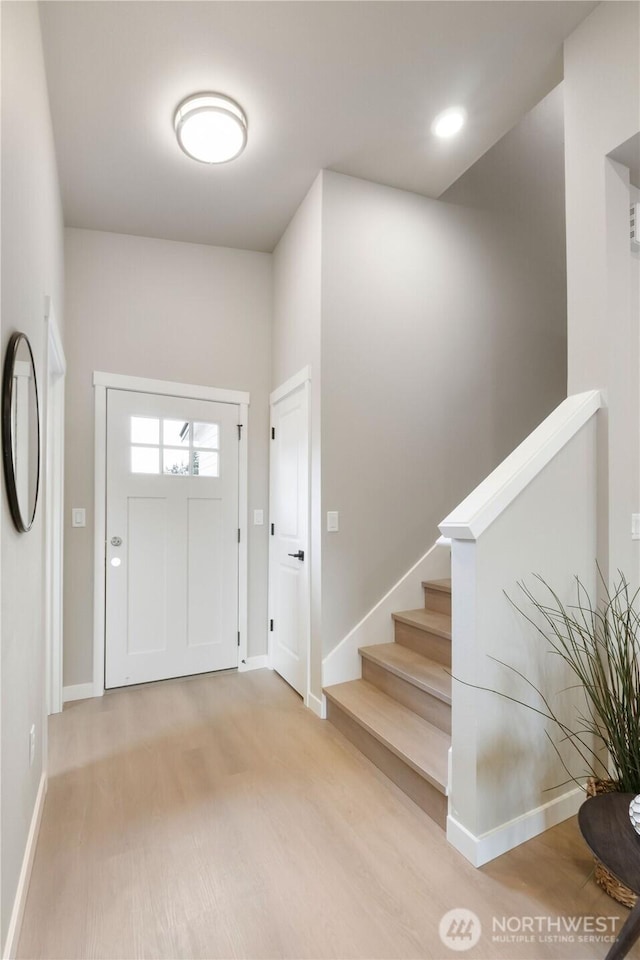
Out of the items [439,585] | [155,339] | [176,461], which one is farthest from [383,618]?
[155,339]

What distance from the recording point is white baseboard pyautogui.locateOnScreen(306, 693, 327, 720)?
2660 millimetres

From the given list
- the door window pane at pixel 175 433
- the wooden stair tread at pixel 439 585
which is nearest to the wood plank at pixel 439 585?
the wooden stair tread at pixel 439 585

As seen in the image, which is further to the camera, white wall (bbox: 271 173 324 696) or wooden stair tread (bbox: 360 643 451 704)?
white wall (bbox: 271 173 324 696)

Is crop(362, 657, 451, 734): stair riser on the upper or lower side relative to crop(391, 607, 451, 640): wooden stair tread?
lower

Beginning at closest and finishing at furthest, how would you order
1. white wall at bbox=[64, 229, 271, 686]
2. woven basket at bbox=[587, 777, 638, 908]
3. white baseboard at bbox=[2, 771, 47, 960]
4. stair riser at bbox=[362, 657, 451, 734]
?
white baseboard at bbox=[2, 771, 47, 960] < woven basket at bbox=[587, 777, 638, 908] < stair riser at bbox=[362, 657, 451, 734] < white wall at bbox=[64, 229, 271, 686]

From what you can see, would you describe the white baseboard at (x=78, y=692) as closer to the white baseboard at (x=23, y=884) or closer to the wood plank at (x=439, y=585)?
the white baseboard at (x=23, y=884)

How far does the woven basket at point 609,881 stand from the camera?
1.43m

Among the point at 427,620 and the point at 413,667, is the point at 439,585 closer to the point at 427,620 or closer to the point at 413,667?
the point at 427,620

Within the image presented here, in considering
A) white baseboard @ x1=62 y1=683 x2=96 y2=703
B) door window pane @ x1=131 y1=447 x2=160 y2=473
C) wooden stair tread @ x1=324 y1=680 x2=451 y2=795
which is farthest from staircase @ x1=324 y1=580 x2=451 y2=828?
door window pane @ x1=131 y1=447 x2=160 y2=473

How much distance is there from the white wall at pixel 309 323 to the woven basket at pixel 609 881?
4.70 feet

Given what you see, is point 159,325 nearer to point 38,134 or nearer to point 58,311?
point 58,311

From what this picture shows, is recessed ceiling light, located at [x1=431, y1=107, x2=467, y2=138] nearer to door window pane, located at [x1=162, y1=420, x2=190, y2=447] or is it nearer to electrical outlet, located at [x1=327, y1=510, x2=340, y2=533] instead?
electrical outlet, located at [x1=327, y1=510, x2=340, y2=533]

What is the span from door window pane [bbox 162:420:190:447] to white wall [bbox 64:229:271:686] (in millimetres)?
315

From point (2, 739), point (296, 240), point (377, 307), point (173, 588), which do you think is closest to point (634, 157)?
point (377, 307)
